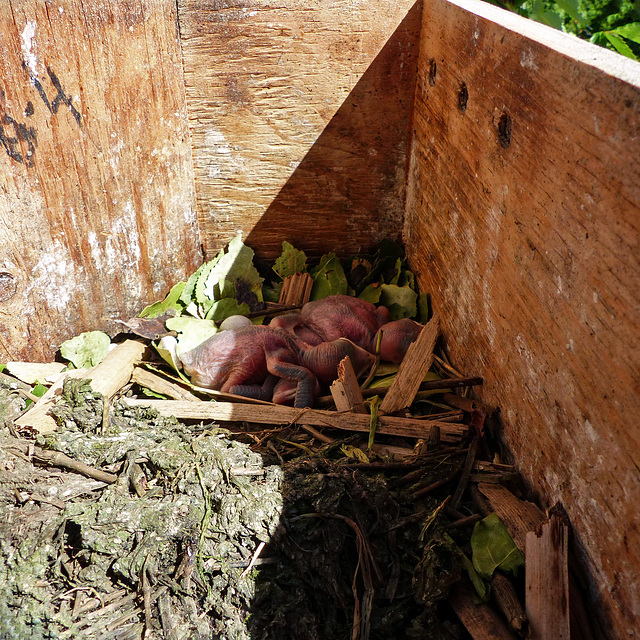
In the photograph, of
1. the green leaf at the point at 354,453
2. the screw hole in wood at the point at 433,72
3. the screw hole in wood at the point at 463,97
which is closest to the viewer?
the green leaf at the point at 354,453

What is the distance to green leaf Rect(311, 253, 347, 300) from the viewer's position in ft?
13.8

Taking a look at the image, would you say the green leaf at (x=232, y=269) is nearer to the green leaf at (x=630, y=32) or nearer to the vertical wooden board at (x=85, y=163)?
the vertical wooden board at (x=85, y=163)

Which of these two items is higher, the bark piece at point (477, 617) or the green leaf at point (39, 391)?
the bark piece at point (477, 617)

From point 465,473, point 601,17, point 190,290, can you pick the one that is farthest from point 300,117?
point 601,17

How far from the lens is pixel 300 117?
397 cm

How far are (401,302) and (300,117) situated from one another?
4.61 feet

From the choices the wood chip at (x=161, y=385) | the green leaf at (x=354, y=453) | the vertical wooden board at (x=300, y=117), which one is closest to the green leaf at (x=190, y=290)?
the vertical wooden board at (x=300, y=117)

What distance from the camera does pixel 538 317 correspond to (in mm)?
2338

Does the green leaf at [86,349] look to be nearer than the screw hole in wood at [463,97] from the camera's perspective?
No

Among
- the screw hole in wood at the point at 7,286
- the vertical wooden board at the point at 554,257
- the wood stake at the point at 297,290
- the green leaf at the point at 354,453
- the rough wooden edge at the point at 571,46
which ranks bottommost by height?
the wood stake at the point at 297,290

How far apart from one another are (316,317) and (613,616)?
2.30m

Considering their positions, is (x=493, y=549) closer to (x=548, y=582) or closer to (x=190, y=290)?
(x=548, y=582)

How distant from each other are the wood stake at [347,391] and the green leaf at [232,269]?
1273mm

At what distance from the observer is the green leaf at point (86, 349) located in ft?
11.4
